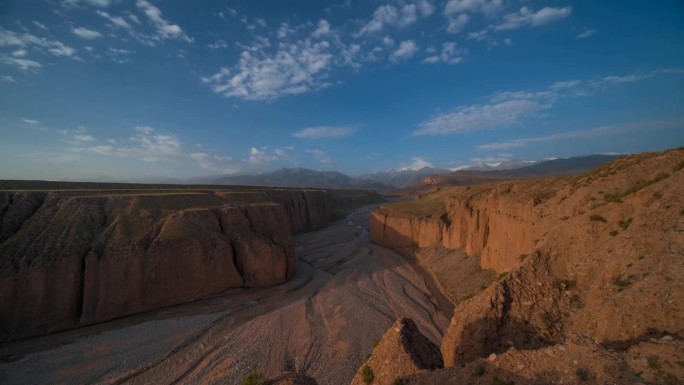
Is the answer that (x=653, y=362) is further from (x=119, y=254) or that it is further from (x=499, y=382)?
(x=119, y=254)

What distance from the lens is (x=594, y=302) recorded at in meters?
9.83

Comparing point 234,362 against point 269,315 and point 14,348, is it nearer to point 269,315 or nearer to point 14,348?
point 269,315

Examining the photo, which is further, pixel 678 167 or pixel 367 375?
pixel 678 167

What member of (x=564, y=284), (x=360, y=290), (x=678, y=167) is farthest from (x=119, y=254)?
(x=678, y=167)

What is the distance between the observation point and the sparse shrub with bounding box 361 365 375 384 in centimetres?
950

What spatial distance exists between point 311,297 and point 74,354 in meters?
17.1

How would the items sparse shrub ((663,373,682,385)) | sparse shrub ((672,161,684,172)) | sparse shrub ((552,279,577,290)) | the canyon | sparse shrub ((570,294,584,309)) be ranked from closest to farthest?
sparse shrub ((663,373,682,385)), the canyon, sparse shrub ((570,294,584,309)), sparse shrub ((552,279,577,290)), sparse shrub ((672,161,684,172))

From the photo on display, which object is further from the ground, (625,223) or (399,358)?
(625,223)

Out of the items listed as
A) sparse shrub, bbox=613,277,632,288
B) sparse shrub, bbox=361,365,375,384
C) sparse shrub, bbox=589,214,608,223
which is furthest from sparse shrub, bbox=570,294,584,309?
sparse shrub, bbox=361,365,375,384

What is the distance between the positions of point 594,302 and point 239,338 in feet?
68.5

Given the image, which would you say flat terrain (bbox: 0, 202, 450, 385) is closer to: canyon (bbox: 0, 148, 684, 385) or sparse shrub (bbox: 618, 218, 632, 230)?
canyon (bbox: 0, 148, 684, 385)

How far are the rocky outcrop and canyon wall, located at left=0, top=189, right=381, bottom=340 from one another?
23.2m

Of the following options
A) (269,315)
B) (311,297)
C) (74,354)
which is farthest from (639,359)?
(74,354)

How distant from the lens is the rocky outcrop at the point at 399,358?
901cm
